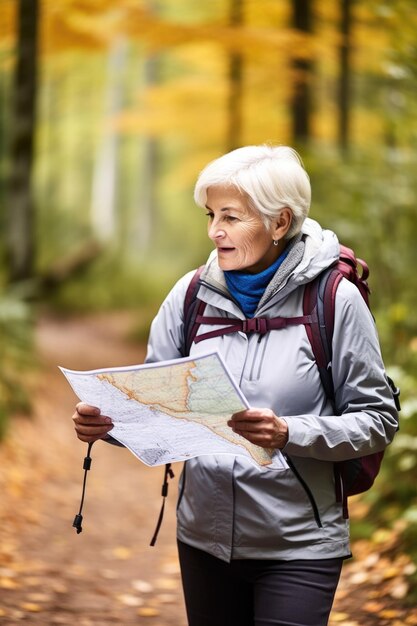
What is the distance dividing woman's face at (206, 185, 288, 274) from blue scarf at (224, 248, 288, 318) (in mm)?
39

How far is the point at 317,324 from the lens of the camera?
2404 mm

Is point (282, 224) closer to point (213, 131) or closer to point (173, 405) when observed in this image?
point (173, 405)

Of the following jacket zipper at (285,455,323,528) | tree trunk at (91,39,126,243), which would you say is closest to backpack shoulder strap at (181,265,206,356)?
jacket zipper at (285,455,323,528)

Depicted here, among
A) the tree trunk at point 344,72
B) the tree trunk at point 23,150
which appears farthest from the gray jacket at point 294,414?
the tree trunk at point 344,72

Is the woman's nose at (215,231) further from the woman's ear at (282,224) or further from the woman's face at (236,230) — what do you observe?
the woman's ear at (282,224)

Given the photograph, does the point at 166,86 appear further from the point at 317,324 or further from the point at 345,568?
the point at 317,324

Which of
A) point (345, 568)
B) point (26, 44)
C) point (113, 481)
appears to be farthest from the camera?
point (26, 44)

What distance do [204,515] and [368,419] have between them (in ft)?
1.85

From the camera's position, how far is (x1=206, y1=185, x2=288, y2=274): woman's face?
247cm

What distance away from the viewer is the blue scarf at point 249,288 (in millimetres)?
2500

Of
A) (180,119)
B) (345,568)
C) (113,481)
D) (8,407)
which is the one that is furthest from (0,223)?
(345,568)

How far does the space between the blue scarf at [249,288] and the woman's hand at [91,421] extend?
51 centimetres

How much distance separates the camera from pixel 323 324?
2.40 meters

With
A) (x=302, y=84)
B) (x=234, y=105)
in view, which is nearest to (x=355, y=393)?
(x=302, y=84)
